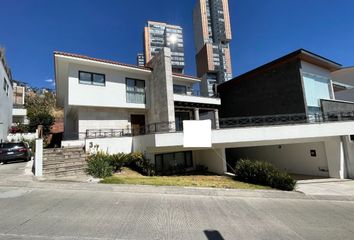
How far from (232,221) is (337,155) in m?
12.7

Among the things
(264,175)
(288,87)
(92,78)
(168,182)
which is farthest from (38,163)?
(288,87)

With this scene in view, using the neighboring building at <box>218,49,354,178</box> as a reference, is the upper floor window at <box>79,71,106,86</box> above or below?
above

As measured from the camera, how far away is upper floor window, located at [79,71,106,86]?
1585cm

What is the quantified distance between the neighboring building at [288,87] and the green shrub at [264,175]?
24.0ft

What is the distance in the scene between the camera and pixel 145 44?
2547 inches

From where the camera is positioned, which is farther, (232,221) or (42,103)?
(42,103)

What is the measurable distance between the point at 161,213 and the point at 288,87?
49.6 feet

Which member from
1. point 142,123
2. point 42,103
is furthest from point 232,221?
point 42,103

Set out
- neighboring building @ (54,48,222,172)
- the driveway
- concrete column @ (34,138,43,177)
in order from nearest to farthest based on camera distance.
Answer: the driveway < concrete column @ (34,138,43,177) < neighboring building @ (54,48,222,172)

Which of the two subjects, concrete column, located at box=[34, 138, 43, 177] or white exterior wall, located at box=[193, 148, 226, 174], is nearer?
concrete column, located at box=[34, 138, 43, 177]

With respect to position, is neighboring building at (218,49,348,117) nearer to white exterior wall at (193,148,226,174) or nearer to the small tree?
white exterior wall at (193,148,226,174)

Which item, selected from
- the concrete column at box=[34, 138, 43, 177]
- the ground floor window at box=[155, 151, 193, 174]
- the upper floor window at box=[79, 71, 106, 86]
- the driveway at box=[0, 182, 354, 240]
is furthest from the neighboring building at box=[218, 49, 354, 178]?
the concrete column at box=[34, 138, 43, 177]

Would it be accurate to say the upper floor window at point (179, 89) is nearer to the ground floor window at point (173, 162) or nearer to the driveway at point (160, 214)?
the ground floor window at point (173, 162)

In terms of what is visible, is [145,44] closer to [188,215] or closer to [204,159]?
[204,159]
